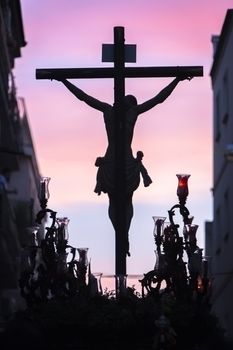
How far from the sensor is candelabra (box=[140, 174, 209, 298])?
1234 centimetres

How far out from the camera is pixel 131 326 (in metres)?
11.3

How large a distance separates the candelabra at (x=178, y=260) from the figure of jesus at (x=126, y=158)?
0.49 m

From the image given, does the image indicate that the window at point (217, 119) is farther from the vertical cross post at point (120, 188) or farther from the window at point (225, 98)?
the vertical cross post at point (120, 188)

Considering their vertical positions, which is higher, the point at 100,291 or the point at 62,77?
the point at 62,77

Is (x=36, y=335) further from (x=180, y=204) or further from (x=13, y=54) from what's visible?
(x=13, y=54)

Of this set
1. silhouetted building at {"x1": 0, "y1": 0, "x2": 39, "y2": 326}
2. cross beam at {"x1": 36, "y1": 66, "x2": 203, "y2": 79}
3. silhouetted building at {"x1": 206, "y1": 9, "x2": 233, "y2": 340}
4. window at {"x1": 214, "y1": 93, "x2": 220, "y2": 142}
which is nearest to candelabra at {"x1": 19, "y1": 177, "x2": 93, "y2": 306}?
cross beam at {"x1": 36, "y1": 66, "x2": 203, "y2": 79}

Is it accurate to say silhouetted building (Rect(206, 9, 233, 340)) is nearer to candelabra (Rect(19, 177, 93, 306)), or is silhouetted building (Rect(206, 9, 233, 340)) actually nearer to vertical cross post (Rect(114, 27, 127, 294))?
vertical cross post (Rect(114, 27, 127, 294))

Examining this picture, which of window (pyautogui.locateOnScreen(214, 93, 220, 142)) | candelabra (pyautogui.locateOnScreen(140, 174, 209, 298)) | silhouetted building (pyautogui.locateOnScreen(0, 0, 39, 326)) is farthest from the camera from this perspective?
silhouetted building (pyautogui.locateOnScreen(0, 0, 39, 326))

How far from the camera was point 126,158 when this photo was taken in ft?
44.1

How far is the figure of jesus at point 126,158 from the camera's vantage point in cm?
1334

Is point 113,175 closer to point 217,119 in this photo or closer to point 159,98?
point 159,98

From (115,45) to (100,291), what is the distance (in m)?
3.34

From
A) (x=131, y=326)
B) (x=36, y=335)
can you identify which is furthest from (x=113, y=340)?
(x=36, y=335)

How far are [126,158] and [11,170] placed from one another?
2905 cm
